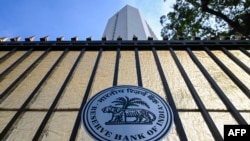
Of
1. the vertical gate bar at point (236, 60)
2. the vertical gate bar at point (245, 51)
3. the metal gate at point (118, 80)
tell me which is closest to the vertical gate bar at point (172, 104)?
the metal gate at point (118, 80)

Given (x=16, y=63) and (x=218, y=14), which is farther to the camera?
(x=218, y=14)

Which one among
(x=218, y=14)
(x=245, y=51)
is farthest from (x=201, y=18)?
(x=245, y=51)

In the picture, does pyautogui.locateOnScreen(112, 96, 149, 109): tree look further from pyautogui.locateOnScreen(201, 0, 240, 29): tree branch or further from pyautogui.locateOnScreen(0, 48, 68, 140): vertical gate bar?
pyautogui.locateOnScreen(201, 0, 240, 29): tree branch

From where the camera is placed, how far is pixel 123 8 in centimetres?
1388

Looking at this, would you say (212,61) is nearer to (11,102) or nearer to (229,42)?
(229,42)

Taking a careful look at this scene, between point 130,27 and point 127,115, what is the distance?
7.98 metres

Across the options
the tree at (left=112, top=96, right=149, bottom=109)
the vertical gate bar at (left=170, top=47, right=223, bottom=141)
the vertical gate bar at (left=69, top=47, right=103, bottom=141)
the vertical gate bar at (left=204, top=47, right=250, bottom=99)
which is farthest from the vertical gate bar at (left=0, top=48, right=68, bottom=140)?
the vertical gate bar at (left=204, top=47, right=250, bottom=99)

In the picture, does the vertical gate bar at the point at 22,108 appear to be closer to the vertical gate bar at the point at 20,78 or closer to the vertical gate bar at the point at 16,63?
the vertical gate bar at the point at 20,78

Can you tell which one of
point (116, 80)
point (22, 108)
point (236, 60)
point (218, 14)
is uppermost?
point (218, 14)

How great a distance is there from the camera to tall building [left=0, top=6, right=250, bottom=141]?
2.59m

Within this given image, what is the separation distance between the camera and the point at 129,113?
259 centimetres

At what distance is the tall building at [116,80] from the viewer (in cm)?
259

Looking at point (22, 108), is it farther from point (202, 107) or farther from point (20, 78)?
point (202, 107)

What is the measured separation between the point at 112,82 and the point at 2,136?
4.70ft
